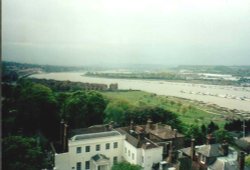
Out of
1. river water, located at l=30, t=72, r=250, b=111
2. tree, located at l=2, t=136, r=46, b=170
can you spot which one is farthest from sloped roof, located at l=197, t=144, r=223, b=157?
tree, located at l=2, t=136, r=46, b=170

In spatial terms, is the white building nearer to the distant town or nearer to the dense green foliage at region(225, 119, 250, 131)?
the distant town

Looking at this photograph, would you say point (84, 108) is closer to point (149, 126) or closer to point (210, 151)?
point (149, 126)

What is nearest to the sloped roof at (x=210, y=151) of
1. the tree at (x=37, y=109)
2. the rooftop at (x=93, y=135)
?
the rooftop at (x=93, y=135)

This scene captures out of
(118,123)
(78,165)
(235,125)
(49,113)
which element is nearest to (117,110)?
(118,123)

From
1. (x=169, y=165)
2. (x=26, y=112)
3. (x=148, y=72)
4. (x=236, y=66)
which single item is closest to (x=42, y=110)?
(x=26, y=112)

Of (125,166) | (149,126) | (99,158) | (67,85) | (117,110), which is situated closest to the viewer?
(125,166)
